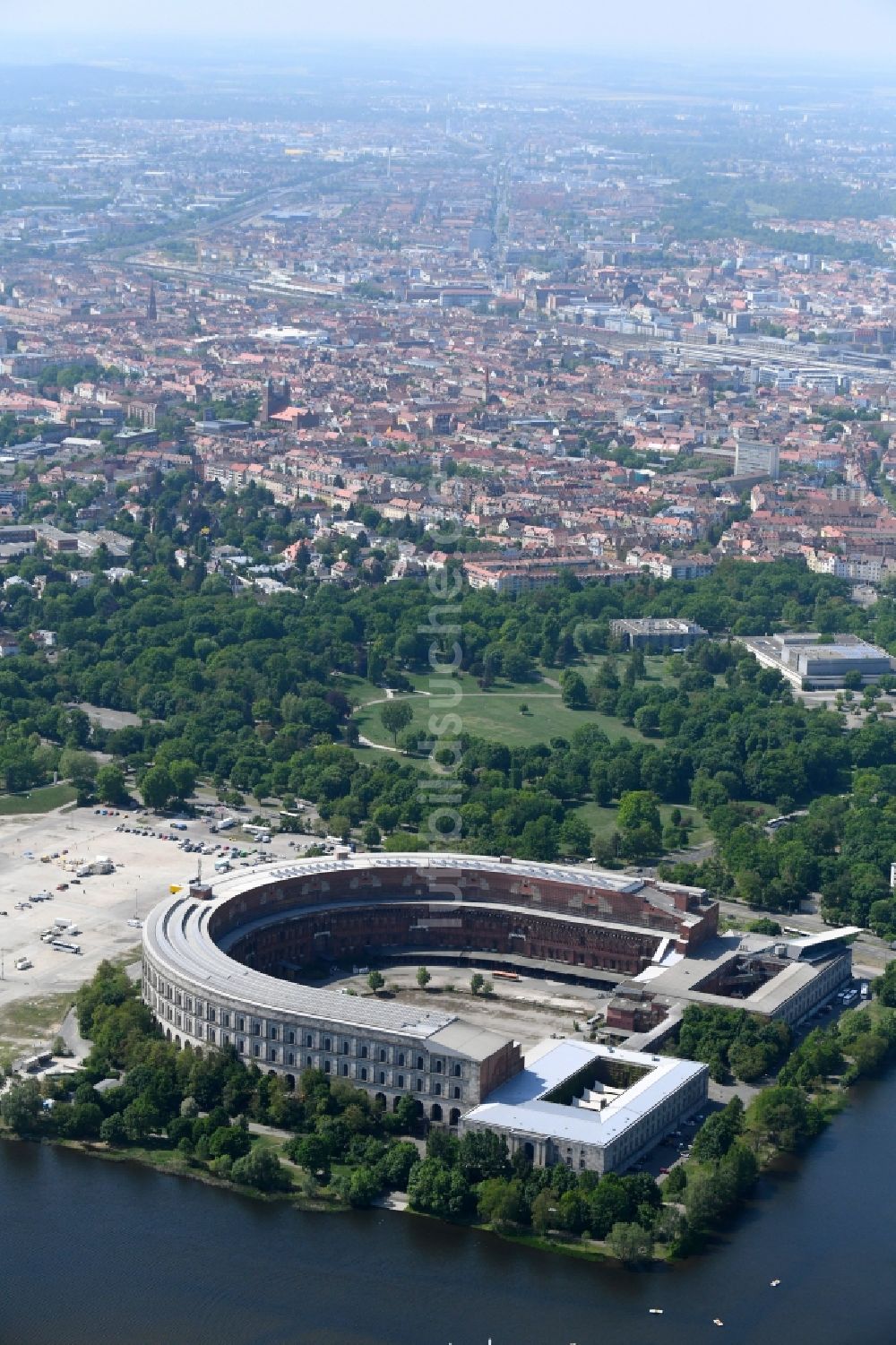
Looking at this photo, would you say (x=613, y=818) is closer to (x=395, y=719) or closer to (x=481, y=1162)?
(x=395, y=719)

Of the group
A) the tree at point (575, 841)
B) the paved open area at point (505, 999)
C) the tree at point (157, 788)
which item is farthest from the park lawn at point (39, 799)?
the paved open area at point (505, 999)

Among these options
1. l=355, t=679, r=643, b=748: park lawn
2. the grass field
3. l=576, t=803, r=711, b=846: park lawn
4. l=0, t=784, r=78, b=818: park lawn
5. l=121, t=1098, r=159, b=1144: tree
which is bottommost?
l=355, t=679, r=643, b=748: park lawn

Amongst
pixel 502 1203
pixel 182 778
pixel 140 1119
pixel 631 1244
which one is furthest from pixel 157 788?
pixel 631 1244

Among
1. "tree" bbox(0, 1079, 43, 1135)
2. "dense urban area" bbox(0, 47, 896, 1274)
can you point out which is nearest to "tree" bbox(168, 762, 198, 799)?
"dense urban area" bbox(0, 47, 896, 1274)

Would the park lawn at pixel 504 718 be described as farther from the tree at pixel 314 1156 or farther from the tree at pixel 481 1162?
the tree at pixel 481 1162

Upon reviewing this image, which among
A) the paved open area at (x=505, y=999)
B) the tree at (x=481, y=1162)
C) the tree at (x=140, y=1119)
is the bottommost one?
the paved open area at (x=505, y=999)

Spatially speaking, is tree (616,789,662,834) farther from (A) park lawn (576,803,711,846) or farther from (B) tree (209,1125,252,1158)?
(B) tree (209,1125,252,1158)

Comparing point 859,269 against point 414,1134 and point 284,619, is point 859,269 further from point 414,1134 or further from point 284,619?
point 414,1134
